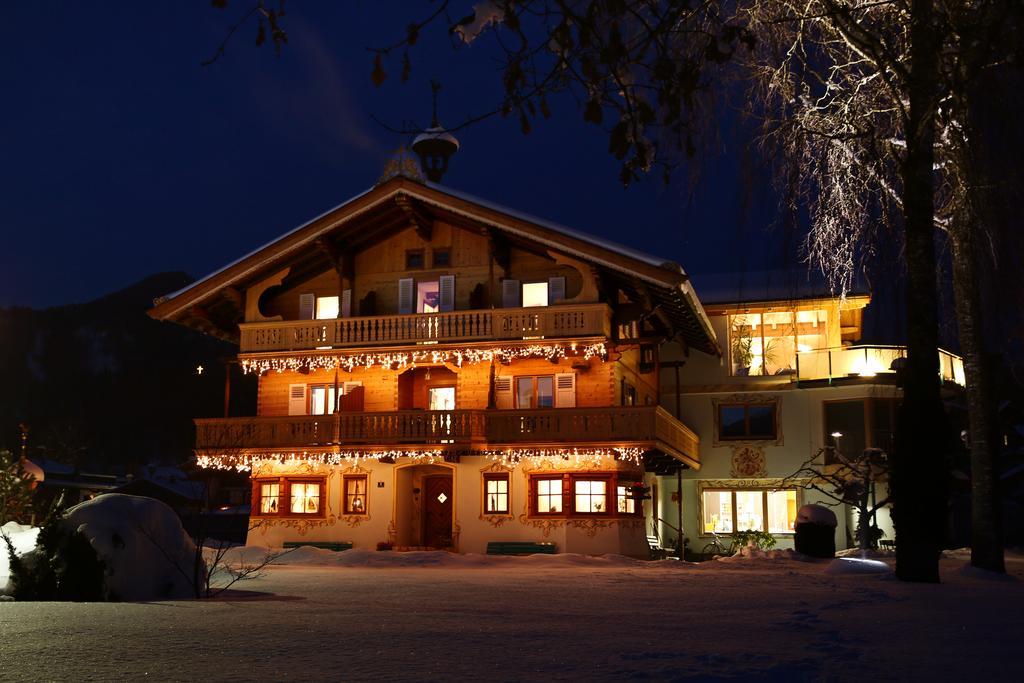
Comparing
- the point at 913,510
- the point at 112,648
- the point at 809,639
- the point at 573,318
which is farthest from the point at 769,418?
the point at 112,648

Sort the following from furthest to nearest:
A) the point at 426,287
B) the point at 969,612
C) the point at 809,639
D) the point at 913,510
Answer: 1. the point at 426,287
2. the point at 913,510
3. the point at 969,612
4. the point at 809,639

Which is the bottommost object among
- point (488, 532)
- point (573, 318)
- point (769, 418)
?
point (488, 532)

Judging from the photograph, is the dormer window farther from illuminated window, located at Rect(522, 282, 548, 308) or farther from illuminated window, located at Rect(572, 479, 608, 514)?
illuminated window, located at Rect(572, 479, 608, 514)

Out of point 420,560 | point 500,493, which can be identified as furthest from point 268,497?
point 420,560

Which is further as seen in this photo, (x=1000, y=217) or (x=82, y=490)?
(x=82, y=490)

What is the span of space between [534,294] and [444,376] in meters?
3.69

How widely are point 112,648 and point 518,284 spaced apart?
2322 cm

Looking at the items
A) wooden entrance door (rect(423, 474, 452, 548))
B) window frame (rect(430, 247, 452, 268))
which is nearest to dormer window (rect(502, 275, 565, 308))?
window frame (rect(430, 247, 452, 268))

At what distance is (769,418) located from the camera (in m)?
34.4

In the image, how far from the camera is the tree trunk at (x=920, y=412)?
14.8 metres

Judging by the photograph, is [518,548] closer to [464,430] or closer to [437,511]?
[437,511]

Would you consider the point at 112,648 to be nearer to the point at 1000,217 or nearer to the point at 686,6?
the point at 686,6

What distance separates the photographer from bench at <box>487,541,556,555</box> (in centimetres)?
2855

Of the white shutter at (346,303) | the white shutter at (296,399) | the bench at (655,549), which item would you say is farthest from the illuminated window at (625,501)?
the white shutter at (296,399)
